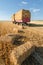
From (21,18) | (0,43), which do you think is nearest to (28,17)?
(21,18)

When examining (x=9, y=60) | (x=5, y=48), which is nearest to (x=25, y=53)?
(x=9, y=60)

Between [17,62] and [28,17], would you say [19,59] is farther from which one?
[28,17]

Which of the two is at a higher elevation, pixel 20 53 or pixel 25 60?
pixel 20 53

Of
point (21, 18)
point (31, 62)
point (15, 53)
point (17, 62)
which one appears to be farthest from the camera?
point (21, 18)

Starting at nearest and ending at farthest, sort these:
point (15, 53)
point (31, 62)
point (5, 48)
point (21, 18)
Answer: point (15, 53)
point (31, 62)
point (5, 48)
point (21, 18)

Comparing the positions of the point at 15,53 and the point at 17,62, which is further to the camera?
the point at 15,53

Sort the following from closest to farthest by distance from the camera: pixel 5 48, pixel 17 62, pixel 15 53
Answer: pixel 17 62, pixel 15 53, pixel 5 48

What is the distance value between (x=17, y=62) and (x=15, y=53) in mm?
452

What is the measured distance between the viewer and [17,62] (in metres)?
4.27

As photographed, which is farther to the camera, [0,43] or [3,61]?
[0,43]

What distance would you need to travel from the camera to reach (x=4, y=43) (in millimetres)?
5641

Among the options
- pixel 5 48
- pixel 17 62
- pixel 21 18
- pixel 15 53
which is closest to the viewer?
pixel 17 62

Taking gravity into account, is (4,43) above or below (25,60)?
above

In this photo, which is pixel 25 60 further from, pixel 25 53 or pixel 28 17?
pixel 28 17
